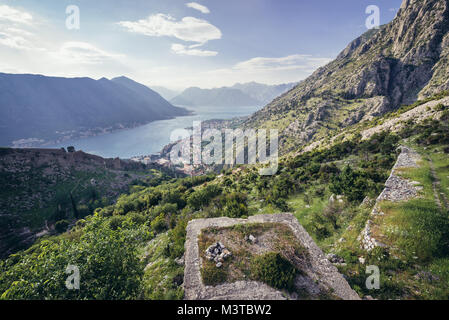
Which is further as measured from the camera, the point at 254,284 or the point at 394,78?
the point at 394,78

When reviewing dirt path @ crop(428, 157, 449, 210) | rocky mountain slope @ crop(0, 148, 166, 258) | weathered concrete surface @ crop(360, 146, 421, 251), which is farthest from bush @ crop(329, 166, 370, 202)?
rocky mountain slope @ crop(0, 148, 166, 258)

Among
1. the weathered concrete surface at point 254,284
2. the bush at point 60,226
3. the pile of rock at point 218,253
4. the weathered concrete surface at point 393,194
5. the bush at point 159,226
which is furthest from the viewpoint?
the bush at point 60,226

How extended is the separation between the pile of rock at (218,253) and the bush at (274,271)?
1777mm

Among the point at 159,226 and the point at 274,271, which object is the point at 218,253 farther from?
the point at 159,226

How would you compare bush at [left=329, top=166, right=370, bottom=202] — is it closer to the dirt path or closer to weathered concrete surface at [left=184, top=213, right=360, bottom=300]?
the dirt path

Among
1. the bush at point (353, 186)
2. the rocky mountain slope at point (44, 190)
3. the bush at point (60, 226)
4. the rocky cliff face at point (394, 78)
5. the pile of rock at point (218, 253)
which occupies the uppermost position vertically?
the rocky cliff face at point (394, 78)

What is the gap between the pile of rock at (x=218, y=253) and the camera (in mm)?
10543

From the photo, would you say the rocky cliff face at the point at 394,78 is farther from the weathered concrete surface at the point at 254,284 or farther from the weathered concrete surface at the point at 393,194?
the weathered concrete surface at the point at 254,284

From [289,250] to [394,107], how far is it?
148 m

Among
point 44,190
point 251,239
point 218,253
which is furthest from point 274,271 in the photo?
point 44,190

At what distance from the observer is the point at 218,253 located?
36.4ft

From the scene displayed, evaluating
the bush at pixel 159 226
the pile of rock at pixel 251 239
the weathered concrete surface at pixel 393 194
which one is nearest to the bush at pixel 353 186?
the weathered concrete surface at pixel 393 194

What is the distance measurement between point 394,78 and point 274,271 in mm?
175429
